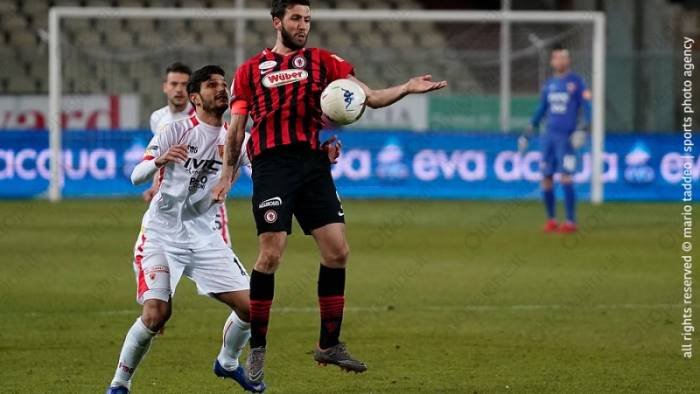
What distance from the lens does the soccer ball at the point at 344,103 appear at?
7.03 m

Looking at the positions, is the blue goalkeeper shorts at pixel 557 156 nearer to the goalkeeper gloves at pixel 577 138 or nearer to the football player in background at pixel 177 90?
the goalkeeper gloves at pixel 577 138

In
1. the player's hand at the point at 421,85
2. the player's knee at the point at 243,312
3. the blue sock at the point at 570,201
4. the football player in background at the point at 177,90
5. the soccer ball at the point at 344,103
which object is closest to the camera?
the player's hand at the point at 421,85

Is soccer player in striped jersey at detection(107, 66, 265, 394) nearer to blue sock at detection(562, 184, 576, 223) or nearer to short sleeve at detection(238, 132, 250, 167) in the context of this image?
short sleeve at detection(238, 132, 250, 167)

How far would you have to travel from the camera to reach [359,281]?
42.4 ft

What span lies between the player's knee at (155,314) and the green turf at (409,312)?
0.50 metres

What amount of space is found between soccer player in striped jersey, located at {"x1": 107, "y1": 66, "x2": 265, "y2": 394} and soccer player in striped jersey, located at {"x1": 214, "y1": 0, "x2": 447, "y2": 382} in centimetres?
20

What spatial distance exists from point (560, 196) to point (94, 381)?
657 inches

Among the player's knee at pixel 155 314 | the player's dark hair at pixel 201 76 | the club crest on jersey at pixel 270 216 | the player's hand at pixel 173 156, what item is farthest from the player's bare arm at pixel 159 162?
the player's knee at pixel 155 314

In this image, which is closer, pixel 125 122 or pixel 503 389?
pixel 503 389

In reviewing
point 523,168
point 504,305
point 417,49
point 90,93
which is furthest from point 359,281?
point 417,49

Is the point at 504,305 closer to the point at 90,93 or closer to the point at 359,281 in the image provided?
the point at 359,281

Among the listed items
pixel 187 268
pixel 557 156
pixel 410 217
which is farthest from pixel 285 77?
pixel 410 217

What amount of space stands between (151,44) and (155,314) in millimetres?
19165

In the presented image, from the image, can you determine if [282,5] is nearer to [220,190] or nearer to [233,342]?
[220,190]
